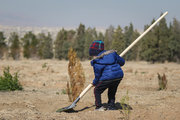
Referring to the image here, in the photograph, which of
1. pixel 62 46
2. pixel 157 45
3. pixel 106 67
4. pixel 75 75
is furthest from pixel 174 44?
pixel 106 67

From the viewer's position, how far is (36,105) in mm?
5578

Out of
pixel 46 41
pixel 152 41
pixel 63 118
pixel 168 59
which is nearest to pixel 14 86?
pixel 63 118

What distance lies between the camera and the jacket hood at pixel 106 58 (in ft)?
13.9

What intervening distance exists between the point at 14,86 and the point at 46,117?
5.30m

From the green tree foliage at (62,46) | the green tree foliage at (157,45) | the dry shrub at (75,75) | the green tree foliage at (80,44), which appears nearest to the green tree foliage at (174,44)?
the green tree foliage at (157,45)

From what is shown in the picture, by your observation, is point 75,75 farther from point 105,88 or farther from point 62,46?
point 62,46

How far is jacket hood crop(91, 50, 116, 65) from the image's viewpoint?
4223 millimetres

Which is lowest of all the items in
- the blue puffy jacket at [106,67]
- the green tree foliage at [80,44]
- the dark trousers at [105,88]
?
the dark trousers at [105,88]

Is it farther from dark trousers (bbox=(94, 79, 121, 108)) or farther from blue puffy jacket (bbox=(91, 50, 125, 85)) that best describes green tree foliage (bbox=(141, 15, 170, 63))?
blue puffy jacket (bbox=(91, 50, 125, 85))

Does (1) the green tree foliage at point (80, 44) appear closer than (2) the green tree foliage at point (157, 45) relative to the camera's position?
No

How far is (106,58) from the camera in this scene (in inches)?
168

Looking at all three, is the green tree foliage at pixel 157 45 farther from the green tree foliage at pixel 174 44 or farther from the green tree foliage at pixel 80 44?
the green tree foliage at pixel 80 44

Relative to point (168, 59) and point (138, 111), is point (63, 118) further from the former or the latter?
point (168, 59)

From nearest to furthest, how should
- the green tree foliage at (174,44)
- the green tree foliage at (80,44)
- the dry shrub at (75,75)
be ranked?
the dry shrub at (75,75) → the green tree foliage at (174,44) → the green tree foliage at (80,44)
